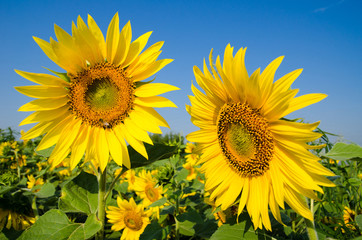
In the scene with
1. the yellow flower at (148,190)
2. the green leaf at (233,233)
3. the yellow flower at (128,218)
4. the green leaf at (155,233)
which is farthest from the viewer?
the yellow flower at (148,190)

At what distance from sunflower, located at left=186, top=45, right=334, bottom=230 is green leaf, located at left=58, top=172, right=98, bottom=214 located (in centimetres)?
84

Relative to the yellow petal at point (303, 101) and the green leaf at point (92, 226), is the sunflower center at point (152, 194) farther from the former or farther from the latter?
the yellow petal at point (303, 101)

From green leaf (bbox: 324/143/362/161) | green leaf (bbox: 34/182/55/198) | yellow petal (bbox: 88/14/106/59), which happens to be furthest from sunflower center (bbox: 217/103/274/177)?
green leaf (bbox: 34/182/55/198)

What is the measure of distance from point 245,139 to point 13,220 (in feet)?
8.13

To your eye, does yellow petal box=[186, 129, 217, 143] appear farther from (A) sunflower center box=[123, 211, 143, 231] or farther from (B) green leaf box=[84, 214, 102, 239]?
(A) sunflower center box=[123, 211, 143, 231]

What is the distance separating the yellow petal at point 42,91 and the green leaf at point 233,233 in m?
1.26

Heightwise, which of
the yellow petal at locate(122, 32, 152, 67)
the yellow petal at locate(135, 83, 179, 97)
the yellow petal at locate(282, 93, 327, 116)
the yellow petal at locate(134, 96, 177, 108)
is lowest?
the yellow petal at locate(282, 93, 327, 116)

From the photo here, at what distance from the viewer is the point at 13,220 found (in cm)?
271

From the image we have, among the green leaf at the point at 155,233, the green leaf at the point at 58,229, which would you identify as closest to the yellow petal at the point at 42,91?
the green leaf at the point at 58,229

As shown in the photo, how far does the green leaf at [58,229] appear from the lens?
158cm

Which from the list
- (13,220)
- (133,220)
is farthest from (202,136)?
(13,220)

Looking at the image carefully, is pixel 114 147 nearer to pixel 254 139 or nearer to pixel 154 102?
pixel 154 102

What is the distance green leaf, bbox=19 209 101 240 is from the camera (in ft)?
5.19

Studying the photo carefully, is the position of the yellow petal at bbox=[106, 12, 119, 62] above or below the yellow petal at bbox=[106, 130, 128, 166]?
above
